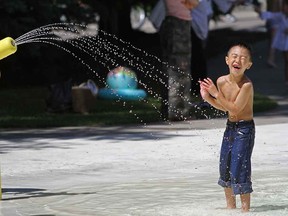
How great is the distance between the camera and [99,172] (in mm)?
11352

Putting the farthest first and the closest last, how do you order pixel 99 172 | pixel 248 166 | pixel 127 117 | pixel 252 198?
pixel 127 117, pixel 99 172, pixel 252 198, pixel 248 166

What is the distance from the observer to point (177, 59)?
16156 millimetres

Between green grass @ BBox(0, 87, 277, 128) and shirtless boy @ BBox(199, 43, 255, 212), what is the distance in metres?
6.99

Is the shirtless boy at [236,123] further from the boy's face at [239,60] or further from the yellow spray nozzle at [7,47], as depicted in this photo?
the yellow spray nozzle at [7,47]

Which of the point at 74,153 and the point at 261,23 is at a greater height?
the point at 261,23

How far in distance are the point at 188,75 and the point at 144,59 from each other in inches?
247

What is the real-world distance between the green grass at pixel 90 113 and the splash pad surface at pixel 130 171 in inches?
24.5

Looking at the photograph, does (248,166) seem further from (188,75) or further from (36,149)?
(188,75)

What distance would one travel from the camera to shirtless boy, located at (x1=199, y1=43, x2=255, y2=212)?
8469 mm

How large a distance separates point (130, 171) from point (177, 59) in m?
5.03

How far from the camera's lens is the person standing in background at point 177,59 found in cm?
1595

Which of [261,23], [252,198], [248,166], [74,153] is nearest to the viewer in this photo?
[248,166]

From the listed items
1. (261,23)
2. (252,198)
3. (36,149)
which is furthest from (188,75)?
(261,23)

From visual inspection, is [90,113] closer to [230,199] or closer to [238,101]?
[230,199]
